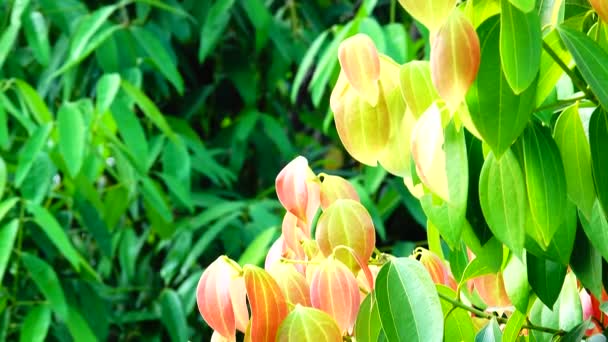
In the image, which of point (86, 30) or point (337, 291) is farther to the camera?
point (86, 30)

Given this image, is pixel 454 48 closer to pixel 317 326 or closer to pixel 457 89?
pixel 457 89

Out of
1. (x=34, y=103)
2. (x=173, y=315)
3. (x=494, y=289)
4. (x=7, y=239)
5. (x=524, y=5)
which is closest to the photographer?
(x=524, y=5)

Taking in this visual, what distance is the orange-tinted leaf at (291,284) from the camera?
0.61m

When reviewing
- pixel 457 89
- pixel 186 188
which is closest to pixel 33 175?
pixel 186 188

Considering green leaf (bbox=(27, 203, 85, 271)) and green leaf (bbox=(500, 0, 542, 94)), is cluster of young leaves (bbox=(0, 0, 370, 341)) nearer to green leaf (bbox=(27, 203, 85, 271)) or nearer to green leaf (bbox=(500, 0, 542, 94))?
green leaf (bbox=(27, 203, 85, 271))

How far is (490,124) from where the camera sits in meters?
0.50

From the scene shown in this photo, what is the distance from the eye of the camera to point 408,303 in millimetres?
541

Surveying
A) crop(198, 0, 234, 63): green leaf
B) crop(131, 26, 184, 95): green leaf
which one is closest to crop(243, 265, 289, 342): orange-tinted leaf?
crop(131, 26, 184, 95): green leaf

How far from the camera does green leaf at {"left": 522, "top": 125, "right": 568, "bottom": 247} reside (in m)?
0.53

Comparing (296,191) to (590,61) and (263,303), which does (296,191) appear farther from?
(590,61)

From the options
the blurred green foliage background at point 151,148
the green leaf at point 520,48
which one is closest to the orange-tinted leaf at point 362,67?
the green leaf at point 520,48

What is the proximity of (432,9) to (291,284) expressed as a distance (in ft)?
0.53

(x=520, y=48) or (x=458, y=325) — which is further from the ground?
(x=520, y=48)

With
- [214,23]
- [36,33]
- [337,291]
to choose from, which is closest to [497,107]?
[337,291]
